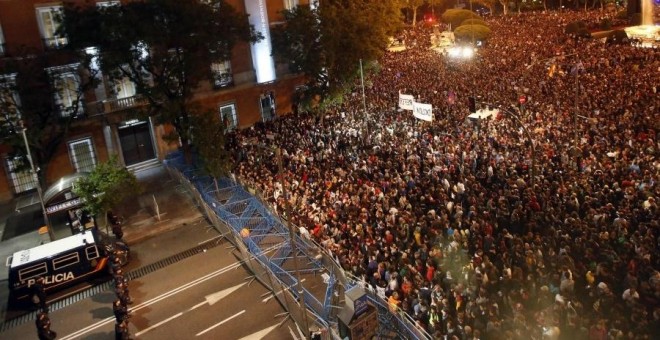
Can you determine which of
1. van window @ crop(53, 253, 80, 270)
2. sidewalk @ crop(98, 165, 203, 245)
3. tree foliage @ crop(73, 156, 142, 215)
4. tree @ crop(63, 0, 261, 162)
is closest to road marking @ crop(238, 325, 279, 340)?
van window @ crop(53, 253, 80, 270)

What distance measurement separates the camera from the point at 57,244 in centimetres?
1794

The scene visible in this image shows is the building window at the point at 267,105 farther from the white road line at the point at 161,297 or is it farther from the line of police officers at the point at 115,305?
the line of police officers at the point at 115,305

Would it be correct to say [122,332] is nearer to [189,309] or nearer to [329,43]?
[189,309]

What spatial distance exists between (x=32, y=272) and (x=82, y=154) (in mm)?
12900

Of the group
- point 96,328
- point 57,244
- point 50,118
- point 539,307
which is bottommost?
point 96,328

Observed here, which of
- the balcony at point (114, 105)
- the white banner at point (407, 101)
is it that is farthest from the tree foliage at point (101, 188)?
→ the white banner at point (407, 101)

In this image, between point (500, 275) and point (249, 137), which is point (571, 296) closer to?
point (500, 275)

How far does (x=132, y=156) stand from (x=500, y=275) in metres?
23.7

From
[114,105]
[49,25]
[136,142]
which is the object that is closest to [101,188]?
[114,105]

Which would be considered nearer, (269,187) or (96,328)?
(96,328)

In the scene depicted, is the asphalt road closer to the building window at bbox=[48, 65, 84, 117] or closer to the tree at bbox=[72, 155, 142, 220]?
the tree at bbox=[72, 155, 142, 220]

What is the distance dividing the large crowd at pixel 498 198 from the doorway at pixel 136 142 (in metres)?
5.34

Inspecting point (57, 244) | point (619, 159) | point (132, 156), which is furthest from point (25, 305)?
point (619, 159)

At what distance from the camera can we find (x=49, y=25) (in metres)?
26.8
